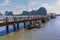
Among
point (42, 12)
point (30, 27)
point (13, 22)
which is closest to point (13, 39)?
point (13, 22)

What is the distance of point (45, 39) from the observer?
777 inches

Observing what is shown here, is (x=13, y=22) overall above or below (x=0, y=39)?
above

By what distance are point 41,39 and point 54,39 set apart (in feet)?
6.27

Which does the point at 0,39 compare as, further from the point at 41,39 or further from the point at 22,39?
the point at 41,39

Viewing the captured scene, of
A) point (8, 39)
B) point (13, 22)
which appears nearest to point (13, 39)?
point (8, 39)

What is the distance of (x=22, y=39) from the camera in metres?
20.1

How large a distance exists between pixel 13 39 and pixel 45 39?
467 centimetres

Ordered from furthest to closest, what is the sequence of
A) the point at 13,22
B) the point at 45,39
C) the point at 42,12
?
the point at 42,12
the point at 13,22
the point at 45,39

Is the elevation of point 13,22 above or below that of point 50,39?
above

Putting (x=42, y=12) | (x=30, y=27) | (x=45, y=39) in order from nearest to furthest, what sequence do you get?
(x=45, y=39), (x=30, y=27), (x=42, y=12)

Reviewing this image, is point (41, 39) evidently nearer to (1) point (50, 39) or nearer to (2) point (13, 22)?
(1) point (50, 39)

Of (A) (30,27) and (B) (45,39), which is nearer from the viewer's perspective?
(B) (45,39)

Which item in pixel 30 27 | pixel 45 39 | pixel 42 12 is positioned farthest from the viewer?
pixel 42 12

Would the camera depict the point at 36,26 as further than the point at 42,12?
No
